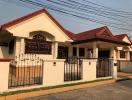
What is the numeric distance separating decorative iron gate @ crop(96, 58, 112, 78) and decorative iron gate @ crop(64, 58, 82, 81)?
1899 millimetres

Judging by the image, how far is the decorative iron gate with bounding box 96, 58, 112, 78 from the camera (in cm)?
1359

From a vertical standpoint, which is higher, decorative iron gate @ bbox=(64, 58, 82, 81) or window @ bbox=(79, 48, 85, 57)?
window @ bbox=(79, 48, 85, 57)

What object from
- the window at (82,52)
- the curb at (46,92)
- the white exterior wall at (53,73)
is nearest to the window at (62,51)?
the window at (82,52)

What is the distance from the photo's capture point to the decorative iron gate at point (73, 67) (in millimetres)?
11312

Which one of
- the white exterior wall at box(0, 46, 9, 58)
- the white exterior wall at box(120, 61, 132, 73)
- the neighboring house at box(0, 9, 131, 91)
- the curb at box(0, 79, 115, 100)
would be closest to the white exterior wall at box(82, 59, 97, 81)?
the neighboring house at box(0, 9, 131, 91)

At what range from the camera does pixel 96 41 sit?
15.6 m

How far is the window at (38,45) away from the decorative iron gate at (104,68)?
4.74m

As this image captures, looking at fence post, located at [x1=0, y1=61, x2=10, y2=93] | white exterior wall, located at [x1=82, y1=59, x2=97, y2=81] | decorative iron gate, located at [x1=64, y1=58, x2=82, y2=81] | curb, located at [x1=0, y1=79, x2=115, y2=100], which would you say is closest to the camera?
curb, located at [x1=0, y1=79, x2=115, y2=100]

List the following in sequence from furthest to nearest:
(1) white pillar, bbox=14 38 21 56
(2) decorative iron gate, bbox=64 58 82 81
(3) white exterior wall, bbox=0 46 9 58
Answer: (3) white exterior wall, bbox=0 46 9 58 → (1) white pillar, bbox=14 38 21 56 → (2) decorative iron gate, bbox=64 58 82 81

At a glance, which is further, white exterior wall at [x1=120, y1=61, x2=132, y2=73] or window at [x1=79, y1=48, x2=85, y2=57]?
window at [x1=79, y1=48, x2=85, y2=57]

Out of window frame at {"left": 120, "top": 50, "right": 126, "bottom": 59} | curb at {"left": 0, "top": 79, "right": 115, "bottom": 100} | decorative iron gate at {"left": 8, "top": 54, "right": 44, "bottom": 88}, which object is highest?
window frame at {"left": 120, "top": 50, "right": 126, "bottom": 59}

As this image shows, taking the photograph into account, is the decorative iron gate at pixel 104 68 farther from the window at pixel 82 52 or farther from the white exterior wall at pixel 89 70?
the window at pixel 82 52

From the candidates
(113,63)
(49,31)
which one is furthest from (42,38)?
(113,63)

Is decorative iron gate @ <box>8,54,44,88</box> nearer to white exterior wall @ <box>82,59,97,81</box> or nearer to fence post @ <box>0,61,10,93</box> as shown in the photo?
fence post @ <box>0,61,10,93</box>
